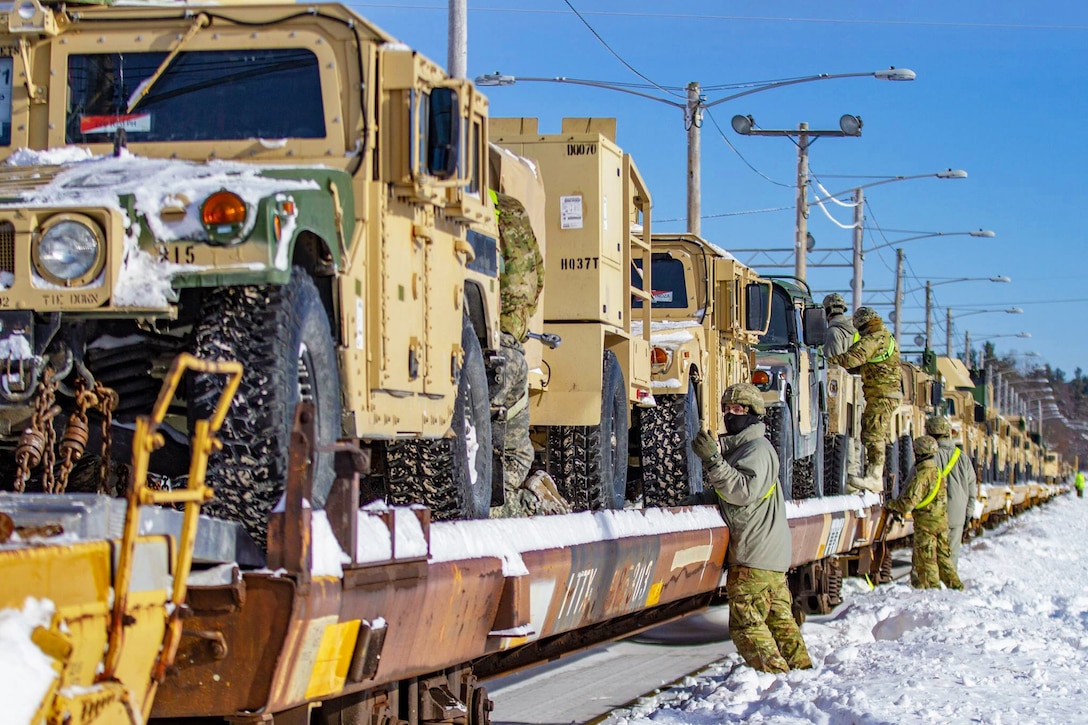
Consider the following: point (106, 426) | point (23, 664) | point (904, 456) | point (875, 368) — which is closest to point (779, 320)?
point (875, 368)

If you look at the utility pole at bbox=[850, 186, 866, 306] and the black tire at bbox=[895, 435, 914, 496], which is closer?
the black tire at bbox=[895, 435, 914, 496]

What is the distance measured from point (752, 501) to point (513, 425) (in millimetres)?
1494

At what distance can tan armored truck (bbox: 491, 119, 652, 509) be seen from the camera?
1138 centimetres

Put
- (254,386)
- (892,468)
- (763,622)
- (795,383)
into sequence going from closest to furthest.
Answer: (254,386), (763,622), (795,383), (892,468)

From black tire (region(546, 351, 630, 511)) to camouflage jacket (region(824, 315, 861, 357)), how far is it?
3577mm

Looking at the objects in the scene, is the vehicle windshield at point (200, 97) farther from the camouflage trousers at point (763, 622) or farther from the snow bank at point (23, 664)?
the camouflage trousers at point (763, 622)

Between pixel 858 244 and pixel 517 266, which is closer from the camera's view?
pixel 517 266

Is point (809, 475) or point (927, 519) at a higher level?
point (809, 475)

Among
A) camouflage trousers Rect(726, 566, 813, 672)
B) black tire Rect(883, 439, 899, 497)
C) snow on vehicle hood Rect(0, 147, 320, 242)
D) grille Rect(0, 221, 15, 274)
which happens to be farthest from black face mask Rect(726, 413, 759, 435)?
black tire Rect(883, 439, 899, 497)

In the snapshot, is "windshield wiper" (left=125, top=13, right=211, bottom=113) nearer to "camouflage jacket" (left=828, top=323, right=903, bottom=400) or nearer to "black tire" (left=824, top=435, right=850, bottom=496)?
"camouflage jacket" (left=828, top=323, right=903, bottom=400)

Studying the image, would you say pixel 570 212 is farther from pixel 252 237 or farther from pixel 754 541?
pixel 252 237

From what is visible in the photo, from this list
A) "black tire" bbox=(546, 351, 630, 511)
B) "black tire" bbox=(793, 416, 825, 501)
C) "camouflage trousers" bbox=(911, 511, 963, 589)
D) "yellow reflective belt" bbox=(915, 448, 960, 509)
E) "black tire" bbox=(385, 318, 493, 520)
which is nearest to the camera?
"black tire" bbox=(385, 318, 493, 520)

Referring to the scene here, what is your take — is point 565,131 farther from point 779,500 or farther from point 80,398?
point 80,398

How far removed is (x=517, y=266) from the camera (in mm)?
9680
